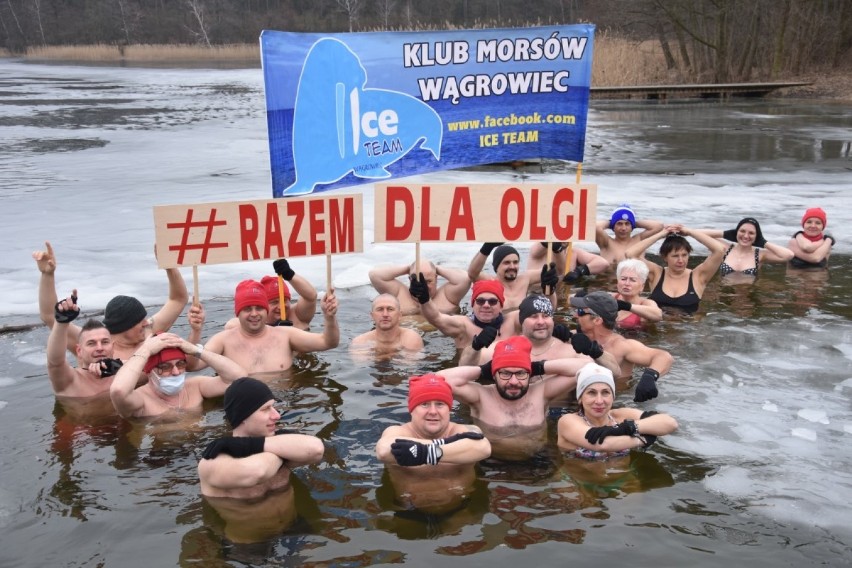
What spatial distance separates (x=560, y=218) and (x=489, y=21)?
4236 cm

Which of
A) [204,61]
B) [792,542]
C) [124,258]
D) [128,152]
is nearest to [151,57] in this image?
[204,61]

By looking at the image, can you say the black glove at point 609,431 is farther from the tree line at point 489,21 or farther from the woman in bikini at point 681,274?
the tree line at point 489,21

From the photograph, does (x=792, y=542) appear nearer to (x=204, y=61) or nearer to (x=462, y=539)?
(x=462, y=539)

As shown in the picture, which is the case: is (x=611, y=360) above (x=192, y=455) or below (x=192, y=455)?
above

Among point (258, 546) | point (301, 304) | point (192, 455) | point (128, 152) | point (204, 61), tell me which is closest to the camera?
point (258, 546)

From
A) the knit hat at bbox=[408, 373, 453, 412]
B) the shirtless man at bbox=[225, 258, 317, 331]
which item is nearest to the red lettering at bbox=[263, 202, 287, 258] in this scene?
the shirtless man at bbox=[225, 258, 317, 331]

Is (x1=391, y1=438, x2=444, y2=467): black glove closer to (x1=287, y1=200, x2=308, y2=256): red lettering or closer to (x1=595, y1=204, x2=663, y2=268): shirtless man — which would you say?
(x1=287, y1=200, x2=308, y2=256): red lettering

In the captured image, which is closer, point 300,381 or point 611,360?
point 611,360

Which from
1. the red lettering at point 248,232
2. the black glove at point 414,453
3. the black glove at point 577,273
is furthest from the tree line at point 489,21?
the black glove at point 414,453

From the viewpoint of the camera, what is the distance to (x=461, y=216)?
A: 6.89 m

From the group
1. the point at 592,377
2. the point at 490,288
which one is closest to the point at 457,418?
the point at 490,288

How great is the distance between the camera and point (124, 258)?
10.9 metres

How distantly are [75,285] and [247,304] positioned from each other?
12.8 ft

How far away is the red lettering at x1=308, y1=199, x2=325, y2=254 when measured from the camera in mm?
6590
